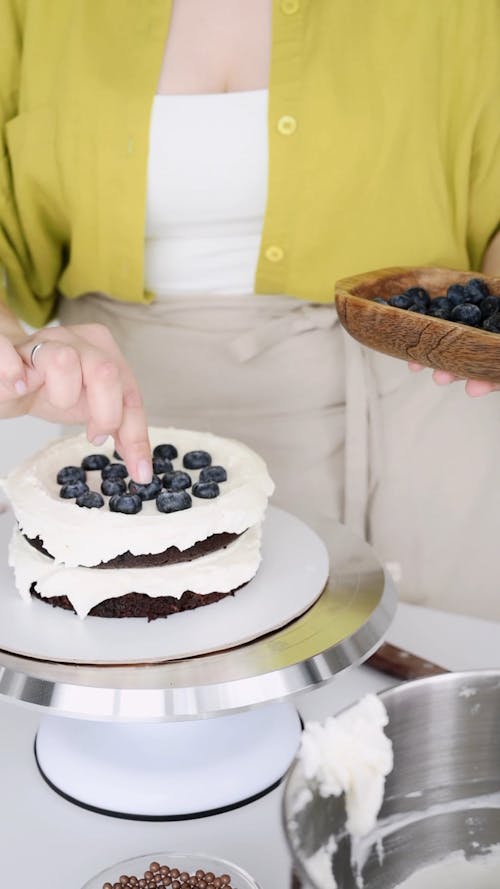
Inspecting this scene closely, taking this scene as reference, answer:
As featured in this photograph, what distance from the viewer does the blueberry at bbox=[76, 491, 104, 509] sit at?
3.41ft

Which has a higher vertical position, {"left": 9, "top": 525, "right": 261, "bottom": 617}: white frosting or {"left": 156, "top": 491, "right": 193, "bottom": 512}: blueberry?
{"left": 156, "top": 491, "right": 193, "bottom": 512}: blueberry

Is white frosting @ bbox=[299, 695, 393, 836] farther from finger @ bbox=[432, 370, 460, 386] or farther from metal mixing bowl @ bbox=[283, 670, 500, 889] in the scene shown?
finger @ bbox=[432, 370, 460, 386]

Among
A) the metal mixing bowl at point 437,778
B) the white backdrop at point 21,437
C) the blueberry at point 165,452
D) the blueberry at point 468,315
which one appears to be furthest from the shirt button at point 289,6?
the white backdrop at point 21,437

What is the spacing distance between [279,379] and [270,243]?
0.23 m

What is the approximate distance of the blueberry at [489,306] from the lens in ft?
3.70

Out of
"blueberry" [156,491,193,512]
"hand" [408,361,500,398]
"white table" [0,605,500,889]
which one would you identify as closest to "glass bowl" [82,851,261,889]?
"white table" [0,605,500,889]

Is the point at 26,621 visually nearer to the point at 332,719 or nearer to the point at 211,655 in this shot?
the point at 211,655

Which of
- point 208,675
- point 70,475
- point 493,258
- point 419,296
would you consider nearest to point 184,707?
point 208,675

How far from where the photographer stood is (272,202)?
4.52 ft

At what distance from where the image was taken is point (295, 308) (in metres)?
1.52

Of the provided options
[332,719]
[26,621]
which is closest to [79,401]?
[26,621]

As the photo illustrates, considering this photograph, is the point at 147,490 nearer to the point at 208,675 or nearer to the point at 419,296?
the point at 208,675

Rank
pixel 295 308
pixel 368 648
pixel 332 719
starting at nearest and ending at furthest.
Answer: pixel 332 719 → pixel 368 648 → pixel 295 308

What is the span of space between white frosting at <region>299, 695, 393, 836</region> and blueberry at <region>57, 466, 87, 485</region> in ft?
→ 1.70
